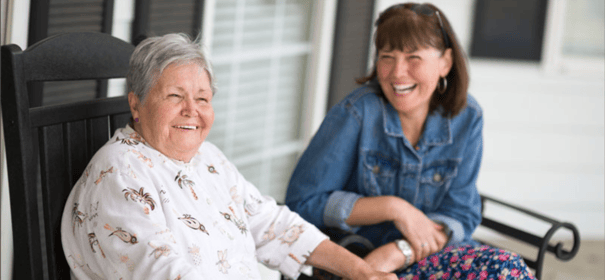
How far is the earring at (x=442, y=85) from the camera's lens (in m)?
1.99

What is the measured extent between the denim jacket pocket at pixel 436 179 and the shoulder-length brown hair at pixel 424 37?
16cm

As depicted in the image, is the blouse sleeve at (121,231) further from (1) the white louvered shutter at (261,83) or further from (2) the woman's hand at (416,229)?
(1) the white louvered shutter at (261,83)

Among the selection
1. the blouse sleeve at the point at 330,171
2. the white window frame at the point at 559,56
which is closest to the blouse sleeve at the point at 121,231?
the blouse sleeve at the point at 330,171

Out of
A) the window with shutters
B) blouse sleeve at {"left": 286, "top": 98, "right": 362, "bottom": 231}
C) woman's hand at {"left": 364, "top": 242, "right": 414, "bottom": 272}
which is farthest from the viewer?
the window with shutters

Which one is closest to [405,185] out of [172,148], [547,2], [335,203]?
[335,203]

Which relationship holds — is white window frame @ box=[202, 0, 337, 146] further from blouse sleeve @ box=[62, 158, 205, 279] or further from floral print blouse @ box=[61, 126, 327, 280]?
blouse sleeve @ box=[62, 158, 205, 279]

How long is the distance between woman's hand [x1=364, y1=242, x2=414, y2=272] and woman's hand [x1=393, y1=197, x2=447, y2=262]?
44 mm

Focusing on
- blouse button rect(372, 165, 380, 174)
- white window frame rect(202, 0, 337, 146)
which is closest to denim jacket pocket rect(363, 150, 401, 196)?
blouse button rect(372, 165, 380, 174)

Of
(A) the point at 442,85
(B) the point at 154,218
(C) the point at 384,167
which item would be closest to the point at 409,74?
(A) the point at 442,85

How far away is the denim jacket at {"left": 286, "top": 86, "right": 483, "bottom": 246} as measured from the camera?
189 cm

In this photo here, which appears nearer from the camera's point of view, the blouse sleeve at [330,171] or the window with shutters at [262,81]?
the blouse sleeve at [330,171]

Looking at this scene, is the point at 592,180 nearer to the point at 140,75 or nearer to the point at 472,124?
the point at 472,124

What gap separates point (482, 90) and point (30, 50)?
3367 millimetres

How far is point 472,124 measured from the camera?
200 centimetres
